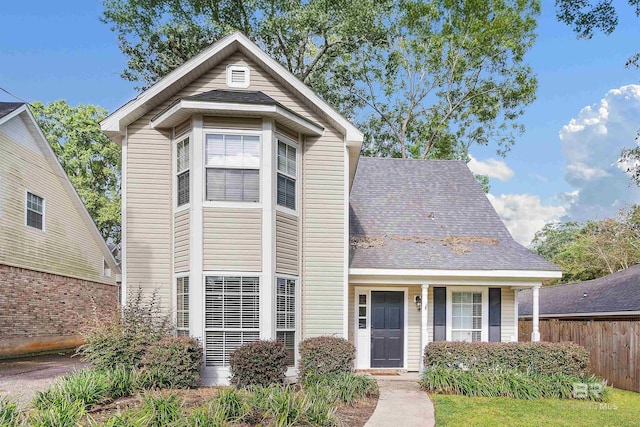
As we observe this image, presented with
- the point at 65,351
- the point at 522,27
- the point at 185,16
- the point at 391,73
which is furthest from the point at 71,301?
the point at 522,27

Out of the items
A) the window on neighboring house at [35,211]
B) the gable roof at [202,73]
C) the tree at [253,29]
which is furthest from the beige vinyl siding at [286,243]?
the tree at [253,29]

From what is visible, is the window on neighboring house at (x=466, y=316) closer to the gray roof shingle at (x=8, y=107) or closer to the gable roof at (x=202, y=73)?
the gable roof at (x=202, y=73)

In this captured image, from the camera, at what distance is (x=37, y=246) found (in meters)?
15.0

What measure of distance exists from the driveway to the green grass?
21.2ft

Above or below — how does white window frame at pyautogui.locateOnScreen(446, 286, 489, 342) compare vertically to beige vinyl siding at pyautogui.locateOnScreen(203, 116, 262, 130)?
below

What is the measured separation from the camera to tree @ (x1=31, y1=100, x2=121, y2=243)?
96.4ft

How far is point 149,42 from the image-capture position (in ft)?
69.8

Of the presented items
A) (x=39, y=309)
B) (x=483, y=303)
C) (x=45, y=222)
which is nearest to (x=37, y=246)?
(x=45, y=222)

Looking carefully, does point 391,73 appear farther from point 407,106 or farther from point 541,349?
point 541,349

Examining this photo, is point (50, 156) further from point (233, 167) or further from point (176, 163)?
point (233, 167)

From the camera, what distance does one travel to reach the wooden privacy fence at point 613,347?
10.2 metres

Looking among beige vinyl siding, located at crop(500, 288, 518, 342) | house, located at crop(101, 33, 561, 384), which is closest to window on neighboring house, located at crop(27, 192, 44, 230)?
house, located at crop(101, 33, 561, 384)

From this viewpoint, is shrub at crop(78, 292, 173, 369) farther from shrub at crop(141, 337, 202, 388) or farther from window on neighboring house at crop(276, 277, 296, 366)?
window on neighboring house at crop(276, 277, 296, 366)

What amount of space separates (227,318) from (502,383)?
17.7 feet
